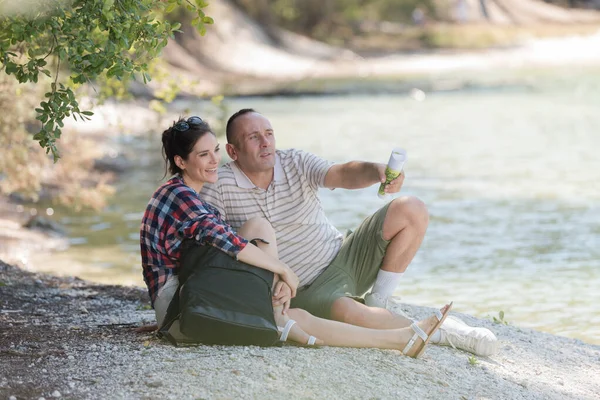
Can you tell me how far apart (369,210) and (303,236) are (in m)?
8.14

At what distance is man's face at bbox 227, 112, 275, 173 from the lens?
5.99 meters

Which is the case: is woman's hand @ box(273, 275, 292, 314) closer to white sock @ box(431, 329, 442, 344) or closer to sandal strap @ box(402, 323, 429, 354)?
sandal strap @ box(402, 323, 429, 354)

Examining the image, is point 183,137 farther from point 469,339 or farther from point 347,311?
point 469,339

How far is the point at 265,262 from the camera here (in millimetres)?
5324

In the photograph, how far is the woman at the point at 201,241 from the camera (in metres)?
5.34

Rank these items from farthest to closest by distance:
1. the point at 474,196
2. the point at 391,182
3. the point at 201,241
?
the point at 474,196 → the point at 391,182 → the point at 201,241

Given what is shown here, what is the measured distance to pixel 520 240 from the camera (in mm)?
12352

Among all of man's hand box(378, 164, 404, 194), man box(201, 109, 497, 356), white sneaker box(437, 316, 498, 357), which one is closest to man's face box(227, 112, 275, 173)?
man box(201, 109, 497, 356)

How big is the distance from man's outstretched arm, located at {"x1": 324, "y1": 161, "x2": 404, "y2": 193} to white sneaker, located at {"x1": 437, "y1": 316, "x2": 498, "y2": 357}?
0.99 m

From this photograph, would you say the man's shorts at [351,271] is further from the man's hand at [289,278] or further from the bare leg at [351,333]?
the man's hand at [289,278]

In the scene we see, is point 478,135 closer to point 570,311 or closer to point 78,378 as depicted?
point 570,311

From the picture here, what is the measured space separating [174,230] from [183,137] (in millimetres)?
565

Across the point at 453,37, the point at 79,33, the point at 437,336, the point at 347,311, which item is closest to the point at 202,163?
the point at 79,33

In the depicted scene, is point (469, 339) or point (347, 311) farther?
point (469, 339)
